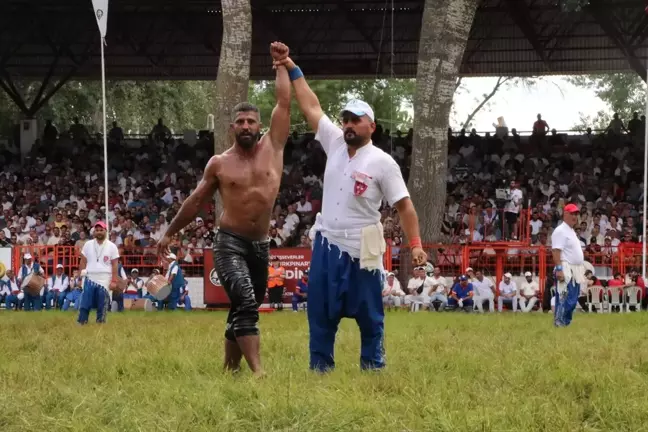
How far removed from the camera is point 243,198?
7.83 meters

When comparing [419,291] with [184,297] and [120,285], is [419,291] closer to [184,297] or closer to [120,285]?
[184,297]

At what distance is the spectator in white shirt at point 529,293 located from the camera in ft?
67.8

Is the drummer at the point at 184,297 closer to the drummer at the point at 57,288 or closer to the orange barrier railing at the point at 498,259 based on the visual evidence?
the orange barrier railing at the point at 498,259

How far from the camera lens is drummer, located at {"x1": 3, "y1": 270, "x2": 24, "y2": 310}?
22641 millimetres

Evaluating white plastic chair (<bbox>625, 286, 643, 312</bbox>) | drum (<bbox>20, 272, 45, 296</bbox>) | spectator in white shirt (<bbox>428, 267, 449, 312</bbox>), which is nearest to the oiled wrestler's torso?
spectator in white shirt (<bbox>428, 267, 449, 312</bbox>)

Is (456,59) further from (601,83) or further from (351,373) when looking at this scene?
Answer: (601,83)

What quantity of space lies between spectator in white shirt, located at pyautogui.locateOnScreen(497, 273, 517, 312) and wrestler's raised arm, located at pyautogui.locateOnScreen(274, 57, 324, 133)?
13679 millimetres

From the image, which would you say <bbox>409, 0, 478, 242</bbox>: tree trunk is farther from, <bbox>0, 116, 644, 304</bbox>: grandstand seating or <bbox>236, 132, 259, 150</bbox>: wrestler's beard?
<bbox>236, 132, 259, 150</bbox>: wrestler's beard


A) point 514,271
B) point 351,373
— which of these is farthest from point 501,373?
point 514,271

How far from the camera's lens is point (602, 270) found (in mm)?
21156

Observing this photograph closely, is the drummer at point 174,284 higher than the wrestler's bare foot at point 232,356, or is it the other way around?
the wrestler's bare foot at point 232,356

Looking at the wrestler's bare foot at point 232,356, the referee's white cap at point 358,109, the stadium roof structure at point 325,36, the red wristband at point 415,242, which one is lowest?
the wrestler's bare foot at point 232,356

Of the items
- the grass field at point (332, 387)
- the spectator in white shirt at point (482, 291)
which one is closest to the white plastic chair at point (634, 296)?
the spectator in white shirt at point (482, 291)

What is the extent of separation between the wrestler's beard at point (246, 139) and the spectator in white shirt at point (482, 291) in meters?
13.5
